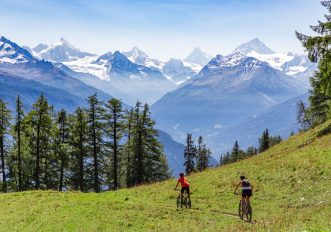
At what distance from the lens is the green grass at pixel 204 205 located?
2550 centimetres

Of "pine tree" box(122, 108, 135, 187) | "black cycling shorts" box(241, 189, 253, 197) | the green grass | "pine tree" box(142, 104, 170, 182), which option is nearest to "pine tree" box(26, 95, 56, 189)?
"pine tree" box(122, 108, 135, 187)

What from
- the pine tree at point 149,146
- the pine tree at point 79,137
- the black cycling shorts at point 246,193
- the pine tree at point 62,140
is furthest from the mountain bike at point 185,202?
the pine tree at point 149,146

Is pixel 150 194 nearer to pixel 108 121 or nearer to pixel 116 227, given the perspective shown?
pixel 116 227

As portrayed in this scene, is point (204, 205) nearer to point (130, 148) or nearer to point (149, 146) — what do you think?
point (149, 146)

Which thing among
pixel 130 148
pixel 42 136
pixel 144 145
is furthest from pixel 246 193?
pixel 130 148

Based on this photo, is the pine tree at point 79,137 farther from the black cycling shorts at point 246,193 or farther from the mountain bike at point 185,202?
the black cycling shorts at point 246,193

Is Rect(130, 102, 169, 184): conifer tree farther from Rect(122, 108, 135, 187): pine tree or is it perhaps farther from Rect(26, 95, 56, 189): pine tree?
Rect(26, 95, 56, 189): pine tree

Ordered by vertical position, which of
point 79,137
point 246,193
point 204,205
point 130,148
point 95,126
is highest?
point 95,126

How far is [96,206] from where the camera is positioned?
3136cm

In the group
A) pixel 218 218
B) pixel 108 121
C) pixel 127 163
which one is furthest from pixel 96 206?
pixel 127 163

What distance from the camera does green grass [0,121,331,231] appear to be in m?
25.5

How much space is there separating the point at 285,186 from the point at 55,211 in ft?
58.0

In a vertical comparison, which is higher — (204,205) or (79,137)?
(79,137)

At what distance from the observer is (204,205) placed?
101ft
